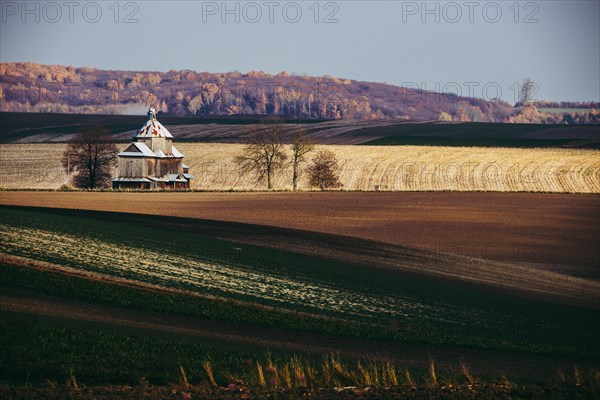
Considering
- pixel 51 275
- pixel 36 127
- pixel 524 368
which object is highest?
pixel 36 127

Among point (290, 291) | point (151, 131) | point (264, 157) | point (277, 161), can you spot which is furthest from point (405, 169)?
point (290, 291)

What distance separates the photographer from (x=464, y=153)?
11631 cm

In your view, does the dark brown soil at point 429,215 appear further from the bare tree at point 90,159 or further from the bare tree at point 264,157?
the bare tree at point 90,159

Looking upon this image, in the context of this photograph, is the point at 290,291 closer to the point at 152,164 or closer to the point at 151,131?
the point at 152,164

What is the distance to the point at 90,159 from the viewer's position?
102 m

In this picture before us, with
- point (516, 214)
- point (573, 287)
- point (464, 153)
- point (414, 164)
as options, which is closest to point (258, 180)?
point (414, 164)

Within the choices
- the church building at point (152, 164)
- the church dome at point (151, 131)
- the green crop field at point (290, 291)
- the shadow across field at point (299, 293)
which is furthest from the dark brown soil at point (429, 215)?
the church dome at point (151, 131)

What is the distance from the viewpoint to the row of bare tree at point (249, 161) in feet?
331

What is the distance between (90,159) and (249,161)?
19473 millimetres

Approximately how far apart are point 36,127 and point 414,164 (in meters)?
76.2

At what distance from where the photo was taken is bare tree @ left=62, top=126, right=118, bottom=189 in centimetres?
10172

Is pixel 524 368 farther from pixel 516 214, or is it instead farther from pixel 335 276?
pixel 516 214

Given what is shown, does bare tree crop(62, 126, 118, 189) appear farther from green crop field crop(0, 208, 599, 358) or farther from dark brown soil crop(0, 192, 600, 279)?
green crop field crop(0, 208, 599, 358)

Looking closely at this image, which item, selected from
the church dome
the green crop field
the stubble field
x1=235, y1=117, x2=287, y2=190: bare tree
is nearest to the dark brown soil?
the green crop field
